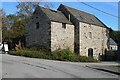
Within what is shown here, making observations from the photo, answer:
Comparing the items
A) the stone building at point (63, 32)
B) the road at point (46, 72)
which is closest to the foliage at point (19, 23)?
the stone building at point (63, 32)

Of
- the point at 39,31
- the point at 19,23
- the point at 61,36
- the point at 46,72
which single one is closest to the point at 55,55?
the point at 61,36

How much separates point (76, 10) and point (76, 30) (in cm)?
672

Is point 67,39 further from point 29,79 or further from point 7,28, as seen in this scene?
point 29,79

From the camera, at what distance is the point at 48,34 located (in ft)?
114

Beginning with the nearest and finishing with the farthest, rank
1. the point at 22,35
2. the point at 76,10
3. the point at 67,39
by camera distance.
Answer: the point at 67,39, the point at 76,10, the point at 22,35

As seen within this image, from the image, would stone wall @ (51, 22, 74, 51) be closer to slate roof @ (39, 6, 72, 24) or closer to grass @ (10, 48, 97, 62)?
slate roof @ (39, 6, 72, 24)

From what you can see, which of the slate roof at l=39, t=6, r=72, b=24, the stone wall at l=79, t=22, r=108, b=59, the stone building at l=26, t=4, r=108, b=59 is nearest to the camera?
the stone building at l=26, t=4, r=108, b=59

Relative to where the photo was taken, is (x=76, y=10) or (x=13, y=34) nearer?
(x=76, y=10)

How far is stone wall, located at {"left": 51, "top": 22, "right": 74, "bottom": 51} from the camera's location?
34.9 meters

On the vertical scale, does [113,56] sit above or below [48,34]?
below

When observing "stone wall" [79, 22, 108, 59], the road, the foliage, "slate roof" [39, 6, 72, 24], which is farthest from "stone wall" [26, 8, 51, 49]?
the road

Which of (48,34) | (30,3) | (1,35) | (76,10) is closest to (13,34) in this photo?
(1,35)

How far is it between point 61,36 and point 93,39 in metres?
8.76

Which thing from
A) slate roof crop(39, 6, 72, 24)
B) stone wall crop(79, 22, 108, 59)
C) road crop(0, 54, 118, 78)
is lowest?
road crop(0, 54, 118, 78)
